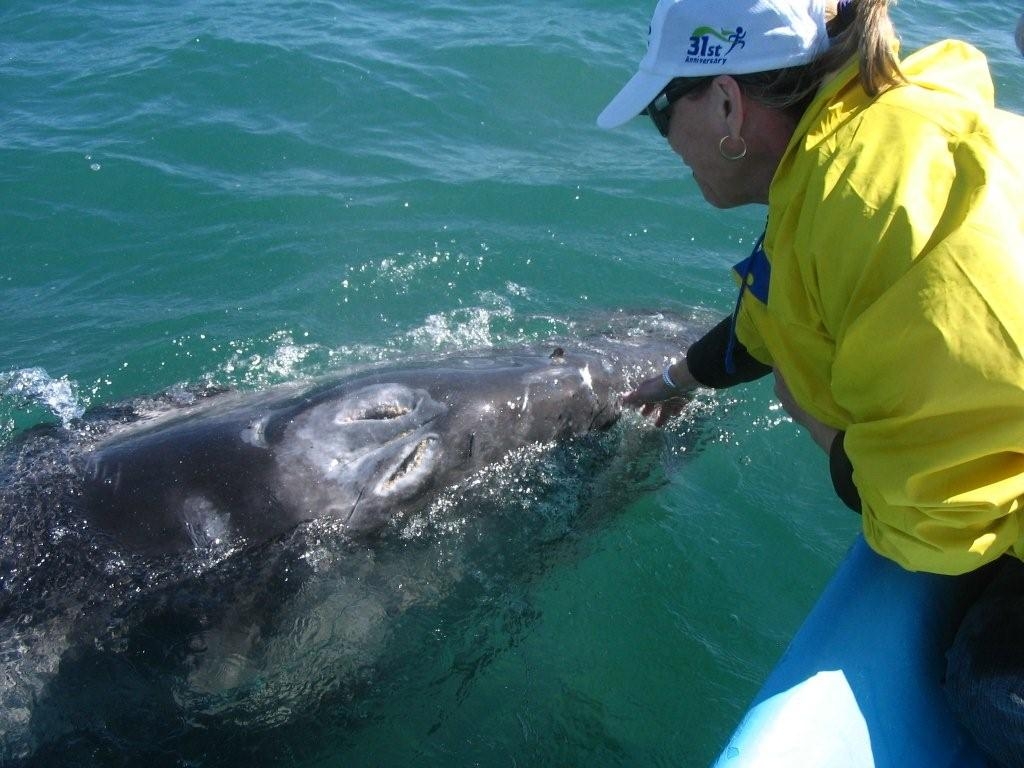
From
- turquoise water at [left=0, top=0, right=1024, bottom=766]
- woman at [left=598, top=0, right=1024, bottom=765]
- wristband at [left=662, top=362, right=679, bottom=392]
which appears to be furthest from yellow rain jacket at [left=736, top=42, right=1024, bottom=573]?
turquoise water at [left=0, top=0, right=1024, bottom=766]

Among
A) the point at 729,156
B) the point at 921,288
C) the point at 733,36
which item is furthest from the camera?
the point at 729,156

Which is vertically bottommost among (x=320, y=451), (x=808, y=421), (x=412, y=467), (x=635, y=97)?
(x=412, y=467)

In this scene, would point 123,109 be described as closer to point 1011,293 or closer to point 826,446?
point 826,446

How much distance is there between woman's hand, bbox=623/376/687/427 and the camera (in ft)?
18.6

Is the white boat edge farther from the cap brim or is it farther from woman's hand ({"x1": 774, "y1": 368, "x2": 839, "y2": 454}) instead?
the cap brim

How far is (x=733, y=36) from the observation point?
3189mm

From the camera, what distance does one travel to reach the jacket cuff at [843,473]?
11.9ft

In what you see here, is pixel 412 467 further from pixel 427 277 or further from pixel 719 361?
pixel 427 277

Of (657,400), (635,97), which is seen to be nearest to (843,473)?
(635,97)

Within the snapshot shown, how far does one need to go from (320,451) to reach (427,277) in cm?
468

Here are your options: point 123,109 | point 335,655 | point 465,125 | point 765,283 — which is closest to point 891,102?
point 765,283

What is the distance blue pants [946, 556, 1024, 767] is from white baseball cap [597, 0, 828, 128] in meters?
2.20

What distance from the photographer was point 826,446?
4.00m

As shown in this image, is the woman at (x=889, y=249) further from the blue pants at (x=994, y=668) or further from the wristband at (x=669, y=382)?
the wristband at (x=669, y=382)
